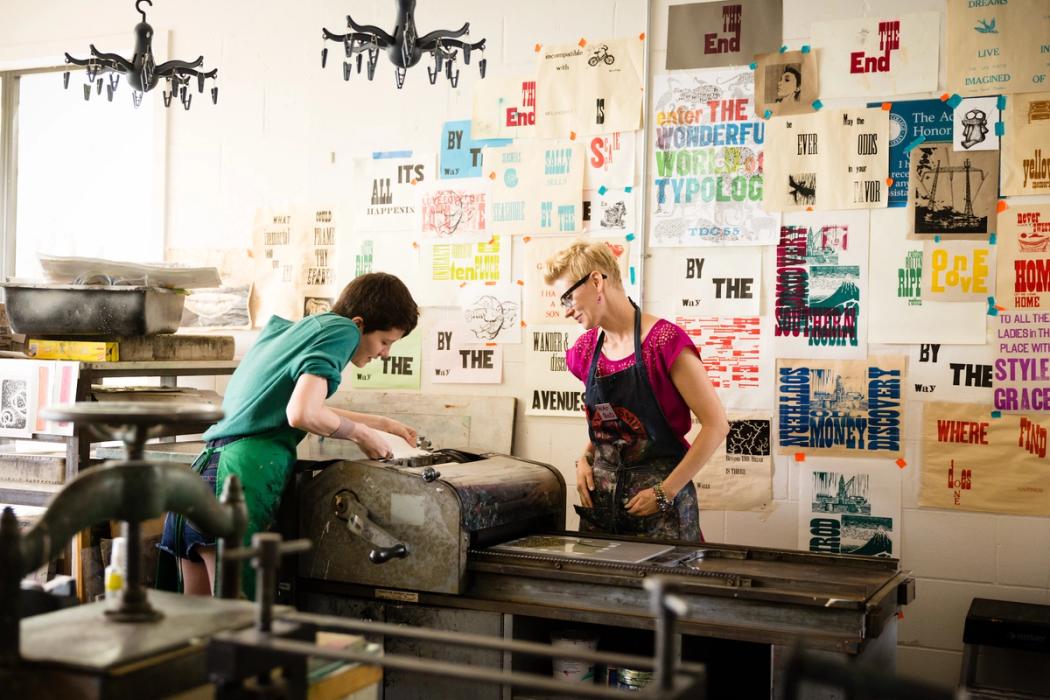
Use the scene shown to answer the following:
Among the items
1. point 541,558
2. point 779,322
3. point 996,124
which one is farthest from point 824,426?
→ point 541,558

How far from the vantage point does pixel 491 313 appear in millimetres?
4652

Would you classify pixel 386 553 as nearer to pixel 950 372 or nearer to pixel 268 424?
pixel 268 424

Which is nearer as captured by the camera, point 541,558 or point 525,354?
point 541,558

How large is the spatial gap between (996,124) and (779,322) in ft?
3.44

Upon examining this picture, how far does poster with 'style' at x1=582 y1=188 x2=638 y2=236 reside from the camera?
441 cm

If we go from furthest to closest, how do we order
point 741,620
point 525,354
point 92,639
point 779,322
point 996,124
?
point 525,354 → point 779,322 → point 996,124 → point 741,620 → point 92,639

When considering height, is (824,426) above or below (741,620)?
above

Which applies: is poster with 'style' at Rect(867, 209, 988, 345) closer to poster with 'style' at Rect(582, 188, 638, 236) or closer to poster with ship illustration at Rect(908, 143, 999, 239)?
poster with ship illustration at Rect(908, 143, 999, 239)

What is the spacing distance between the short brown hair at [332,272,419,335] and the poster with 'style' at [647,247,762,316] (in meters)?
1.19

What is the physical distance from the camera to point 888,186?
4043mm

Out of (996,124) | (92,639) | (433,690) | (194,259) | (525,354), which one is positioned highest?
(996,124)

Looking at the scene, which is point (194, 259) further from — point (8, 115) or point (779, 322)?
point (779, 322)

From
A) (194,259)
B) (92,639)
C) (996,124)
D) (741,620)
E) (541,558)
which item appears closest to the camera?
(92,639)

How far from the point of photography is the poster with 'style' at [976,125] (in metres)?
3.90
